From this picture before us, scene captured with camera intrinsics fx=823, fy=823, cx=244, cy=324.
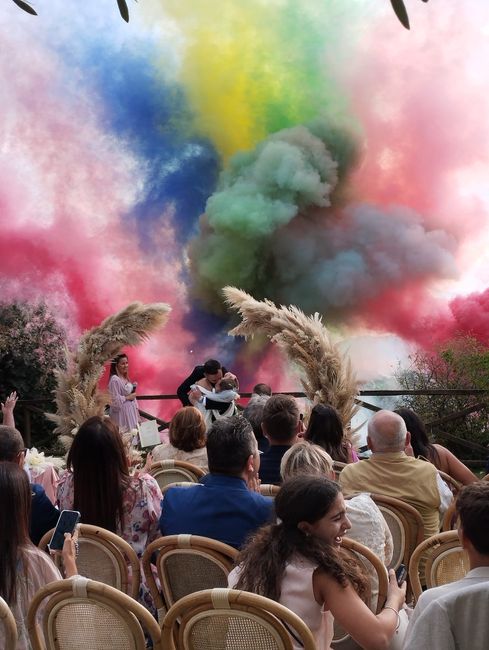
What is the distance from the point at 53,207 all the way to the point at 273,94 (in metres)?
3.75

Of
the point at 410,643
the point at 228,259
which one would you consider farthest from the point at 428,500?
the point at 228,259

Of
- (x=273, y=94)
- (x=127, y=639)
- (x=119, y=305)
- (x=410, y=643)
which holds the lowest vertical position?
(x=410, y=643)

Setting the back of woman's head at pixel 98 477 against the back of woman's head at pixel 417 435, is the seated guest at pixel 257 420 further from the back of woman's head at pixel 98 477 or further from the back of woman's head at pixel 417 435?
the back of woman's head at pixel 98 477

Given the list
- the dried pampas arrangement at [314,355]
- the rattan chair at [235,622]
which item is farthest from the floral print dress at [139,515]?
the dried pampas arrangement at [314,355]

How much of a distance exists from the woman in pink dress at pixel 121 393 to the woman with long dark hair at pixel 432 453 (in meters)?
3.74

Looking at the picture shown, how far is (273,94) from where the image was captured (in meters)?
12.5

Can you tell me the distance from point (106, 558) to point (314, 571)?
92 centimetres

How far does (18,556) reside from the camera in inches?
96.7

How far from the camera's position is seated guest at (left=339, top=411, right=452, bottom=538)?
3609 mm

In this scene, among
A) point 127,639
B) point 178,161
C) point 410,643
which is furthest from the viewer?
point 178,161

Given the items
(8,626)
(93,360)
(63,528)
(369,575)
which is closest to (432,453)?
(369,575)

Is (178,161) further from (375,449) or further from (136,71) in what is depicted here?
(375,449)

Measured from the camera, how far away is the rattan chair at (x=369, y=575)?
2529 mm

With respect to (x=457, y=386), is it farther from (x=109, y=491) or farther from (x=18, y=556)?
(x=18, y=556)
